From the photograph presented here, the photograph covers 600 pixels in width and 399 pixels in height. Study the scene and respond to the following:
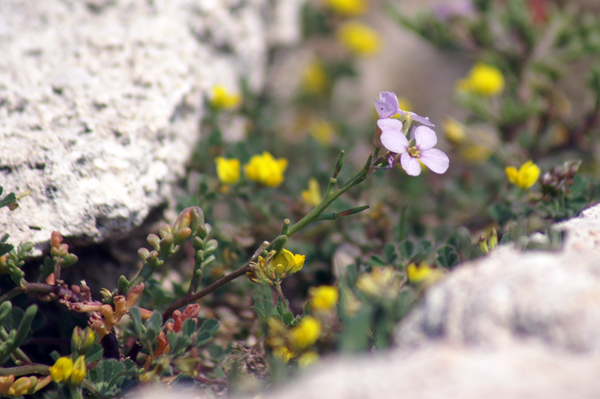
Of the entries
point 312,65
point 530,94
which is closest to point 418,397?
point 530,94

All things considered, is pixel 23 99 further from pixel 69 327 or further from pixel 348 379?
pixel 348 379

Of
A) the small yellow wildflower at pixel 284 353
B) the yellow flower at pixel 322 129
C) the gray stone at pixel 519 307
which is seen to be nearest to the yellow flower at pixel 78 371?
the small yellow wildflower at pixel 284 353

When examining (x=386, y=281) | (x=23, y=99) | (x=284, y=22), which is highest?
(x=284, y=22)

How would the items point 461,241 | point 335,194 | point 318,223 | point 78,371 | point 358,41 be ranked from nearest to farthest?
point 78,371 → point 335,194 → point 461,241 → point 318,223 → point 358,41

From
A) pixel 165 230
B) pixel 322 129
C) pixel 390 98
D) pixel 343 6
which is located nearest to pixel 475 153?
pixel 322 129

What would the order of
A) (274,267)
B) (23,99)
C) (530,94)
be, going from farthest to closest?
(530,94) → (23,99) → (274,267)

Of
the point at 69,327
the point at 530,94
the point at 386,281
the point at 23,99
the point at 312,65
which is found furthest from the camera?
the point at 312,65

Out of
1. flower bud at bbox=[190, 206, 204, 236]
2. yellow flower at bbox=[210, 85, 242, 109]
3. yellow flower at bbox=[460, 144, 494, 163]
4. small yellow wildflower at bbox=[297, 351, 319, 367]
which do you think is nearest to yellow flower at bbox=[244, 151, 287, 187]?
flower bud at bbox=[190, 206, 204, 236]

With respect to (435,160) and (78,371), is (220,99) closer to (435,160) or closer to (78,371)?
(435,160)
